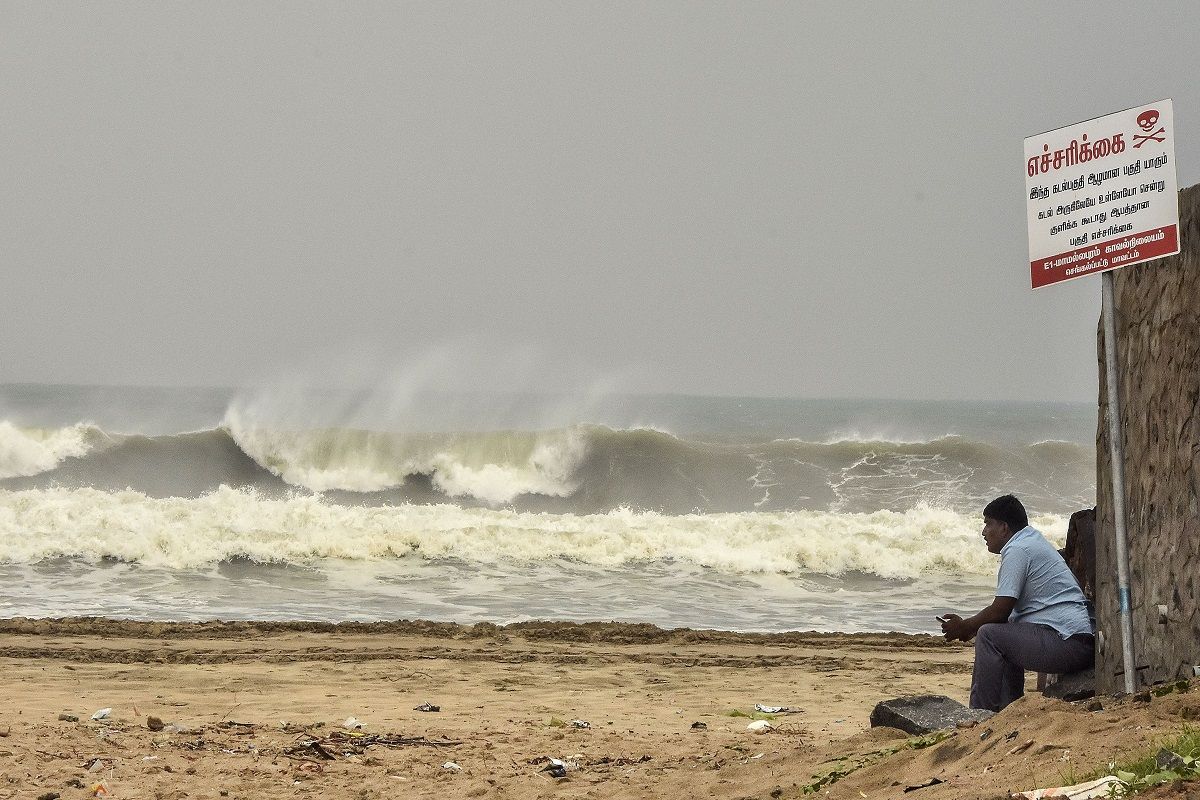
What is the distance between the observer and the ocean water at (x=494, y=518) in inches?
509

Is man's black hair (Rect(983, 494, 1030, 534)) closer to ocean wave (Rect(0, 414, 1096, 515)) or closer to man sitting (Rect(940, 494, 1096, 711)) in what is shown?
man sitting (Rect(940, 494, 1096, 711))

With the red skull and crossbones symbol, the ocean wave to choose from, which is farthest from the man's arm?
the ocean wave

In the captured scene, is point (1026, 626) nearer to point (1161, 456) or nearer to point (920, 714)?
point (920, 714)

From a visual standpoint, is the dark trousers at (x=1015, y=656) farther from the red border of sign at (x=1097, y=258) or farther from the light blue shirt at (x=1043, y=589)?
the red border of sign at (x=1097, y=258)

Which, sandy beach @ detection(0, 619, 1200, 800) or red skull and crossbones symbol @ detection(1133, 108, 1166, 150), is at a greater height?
red skull and crossbones symbol @ detection(1133, 108, 1166, 150)

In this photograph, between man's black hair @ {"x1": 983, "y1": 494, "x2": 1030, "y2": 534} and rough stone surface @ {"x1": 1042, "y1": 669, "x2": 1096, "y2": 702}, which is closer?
rough stone surface @ {"x1": 1042, "y1": 669, "x2": 1096, "y2": 702}

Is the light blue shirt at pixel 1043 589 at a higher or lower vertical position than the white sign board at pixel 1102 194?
lower

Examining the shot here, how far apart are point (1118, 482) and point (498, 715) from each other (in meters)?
4.36

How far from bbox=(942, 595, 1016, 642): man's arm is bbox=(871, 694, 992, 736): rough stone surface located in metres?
0.36

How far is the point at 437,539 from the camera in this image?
1597 centimetres

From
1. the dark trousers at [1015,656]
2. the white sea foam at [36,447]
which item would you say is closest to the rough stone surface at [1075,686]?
the dark trousers at [1015,656]

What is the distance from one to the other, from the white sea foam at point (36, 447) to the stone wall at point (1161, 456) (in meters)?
27.7

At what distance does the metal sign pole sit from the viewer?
421 cm

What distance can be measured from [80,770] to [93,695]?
2.61m
